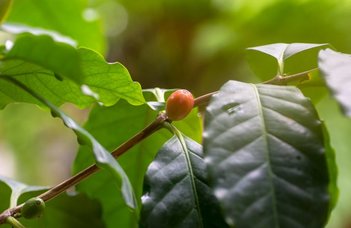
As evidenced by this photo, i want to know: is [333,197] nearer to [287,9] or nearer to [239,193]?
[239,193]

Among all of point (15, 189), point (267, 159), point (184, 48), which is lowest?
point (184, 48)

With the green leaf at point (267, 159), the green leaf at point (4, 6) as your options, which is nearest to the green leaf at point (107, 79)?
the green leaf at point (267, 159)

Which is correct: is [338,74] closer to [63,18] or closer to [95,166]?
[95,166]

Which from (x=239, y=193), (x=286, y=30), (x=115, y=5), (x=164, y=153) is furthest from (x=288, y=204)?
(x=115, y=5)

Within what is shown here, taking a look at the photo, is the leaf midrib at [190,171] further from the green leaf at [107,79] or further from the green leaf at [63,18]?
the green leaf at [63,18]

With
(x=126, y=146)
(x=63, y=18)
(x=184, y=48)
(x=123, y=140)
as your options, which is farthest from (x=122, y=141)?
(x=184, y=48)

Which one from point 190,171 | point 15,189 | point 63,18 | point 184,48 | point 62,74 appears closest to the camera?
point 62,74

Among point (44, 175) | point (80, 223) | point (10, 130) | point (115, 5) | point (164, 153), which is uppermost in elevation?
point (164, 153)
